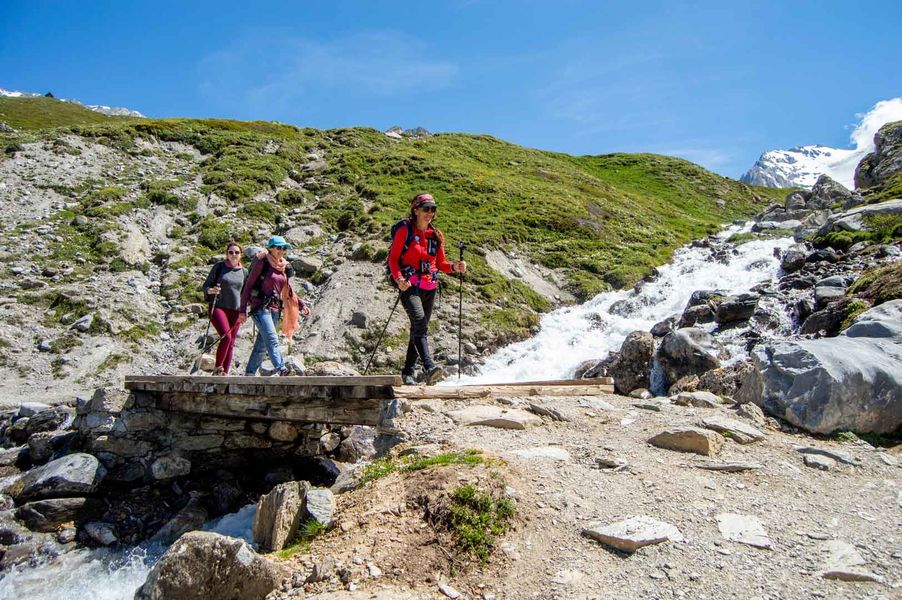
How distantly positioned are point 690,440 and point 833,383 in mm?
2317

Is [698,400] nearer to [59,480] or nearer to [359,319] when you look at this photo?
[59,480]

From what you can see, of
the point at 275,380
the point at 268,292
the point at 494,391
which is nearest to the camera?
the point at 494,391

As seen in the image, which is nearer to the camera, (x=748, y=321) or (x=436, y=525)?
(x=436, y=525)

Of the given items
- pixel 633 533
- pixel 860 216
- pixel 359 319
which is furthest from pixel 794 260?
pixel 633 533

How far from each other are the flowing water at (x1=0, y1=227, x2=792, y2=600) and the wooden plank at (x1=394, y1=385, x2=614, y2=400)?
10.8 feet

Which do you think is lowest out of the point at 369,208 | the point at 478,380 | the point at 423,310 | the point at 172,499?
the point at 172,499

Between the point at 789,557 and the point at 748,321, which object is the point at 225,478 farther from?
the point at 748,321

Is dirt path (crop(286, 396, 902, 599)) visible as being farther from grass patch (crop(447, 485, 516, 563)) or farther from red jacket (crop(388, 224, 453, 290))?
red jacket (crop(388, 224, 453, 290))

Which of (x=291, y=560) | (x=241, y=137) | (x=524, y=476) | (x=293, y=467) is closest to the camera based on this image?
(x=291, y=560)

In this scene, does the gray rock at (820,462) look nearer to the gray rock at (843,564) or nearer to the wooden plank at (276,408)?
the gray rock at (843,564)

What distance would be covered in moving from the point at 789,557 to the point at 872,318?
6347mm

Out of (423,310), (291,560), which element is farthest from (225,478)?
(291,560)

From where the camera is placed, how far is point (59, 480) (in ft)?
32.3

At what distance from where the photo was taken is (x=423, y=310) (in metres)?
8.21
